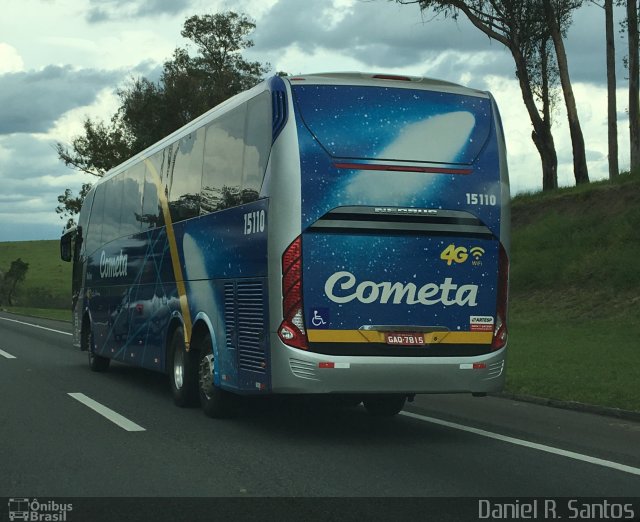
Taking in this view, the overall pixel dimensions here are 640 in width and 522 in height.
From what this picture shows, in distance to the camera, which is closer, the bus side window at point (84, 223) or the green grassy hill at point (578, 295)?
the green grassy hill at point (578, 295)

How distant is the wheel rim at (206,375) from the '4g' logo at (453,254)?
3.03 m

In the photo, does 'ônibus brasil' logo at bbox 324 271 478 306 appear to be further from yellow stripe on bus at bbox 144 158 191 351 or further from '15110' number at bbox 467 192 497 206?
yellow stripe on bus at bbox 144 158 191 351

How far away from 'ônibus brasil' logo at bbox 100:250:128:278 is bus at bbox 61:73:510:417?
5103 millimetres

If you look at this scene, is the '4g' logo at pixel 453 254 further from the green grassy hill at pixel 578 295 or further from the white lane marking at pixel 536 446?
the green grassy hill at pixel 578 295

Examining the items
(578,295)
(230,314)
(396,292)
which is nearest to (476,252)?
(396,292)

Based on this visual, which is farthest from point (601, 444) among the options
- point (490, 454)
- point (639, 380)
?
point (639, 380)

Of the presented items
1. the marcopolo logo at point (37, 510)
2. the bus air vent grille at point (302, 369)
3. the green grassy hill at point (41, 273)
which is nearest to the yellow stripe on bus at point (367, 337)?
the bus air vent grille at point (302, 369)

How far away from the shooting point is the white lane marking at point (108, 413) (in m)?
10.9

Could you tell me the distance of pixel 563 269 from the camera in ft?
104

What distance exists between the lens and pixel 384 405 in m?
12.1

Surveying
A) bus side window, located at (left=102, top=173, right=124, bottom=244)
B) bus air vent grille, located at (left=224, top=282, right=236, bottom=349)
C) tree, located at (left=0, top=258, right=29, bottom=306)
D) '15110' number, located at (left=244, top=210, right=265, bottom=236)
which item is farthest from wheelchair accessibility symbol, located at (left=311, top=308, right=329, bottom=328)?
tree, located at (left=0, top=258, right=29, bottom=306)

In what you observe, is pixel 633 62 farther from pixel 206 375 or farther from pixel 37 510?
pixel 37 510

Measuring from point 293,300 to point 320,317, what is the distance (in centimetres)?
31

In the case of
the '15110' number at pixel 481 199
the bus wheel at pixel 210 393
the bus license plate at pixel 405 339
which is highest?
the '15110' number at pixel 481 199
